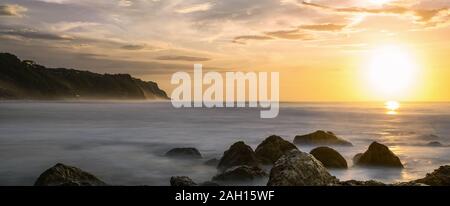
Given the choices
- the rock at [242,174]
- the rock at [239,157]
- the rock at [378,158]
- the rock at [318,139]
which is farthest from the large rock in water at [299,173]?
the rock at [318,139]

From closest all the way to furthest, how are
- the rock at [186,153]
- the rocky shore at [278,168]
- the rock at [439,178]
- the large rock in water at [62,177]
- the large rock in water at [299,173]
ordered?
the large rock in water at [299,173], the rocky shore at [278,168], the rock at [439,178], the large rock in water at [62,177], the rock at [186,153]

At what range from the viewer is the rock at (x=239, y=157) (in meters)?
19.8

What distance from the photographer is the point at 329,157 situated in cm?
2023

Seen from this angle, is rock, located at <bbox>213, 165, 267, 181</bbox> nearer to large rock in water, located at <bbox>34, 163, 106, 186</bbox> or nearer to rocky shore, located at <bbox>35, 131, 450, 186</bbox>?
rocky shore, located at <bbox>35, 131, 450, 186</bbox>

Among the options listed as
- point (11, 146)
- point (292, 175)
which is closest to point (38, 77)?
point (11, 146)

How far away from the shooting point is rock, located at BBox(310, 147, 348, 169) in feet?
66.2

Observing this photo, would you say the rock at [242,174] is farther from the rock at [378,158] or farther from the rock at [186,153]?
the rock at [186,153]

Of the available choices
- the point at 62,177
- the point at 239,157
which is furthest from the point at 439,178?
the point at 62,177

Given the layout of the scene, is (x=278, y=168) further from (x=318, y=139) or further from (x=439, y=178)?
(x=318, y=139)

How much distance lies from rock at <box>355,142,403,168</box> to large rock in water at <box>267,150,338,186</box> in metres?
10.3

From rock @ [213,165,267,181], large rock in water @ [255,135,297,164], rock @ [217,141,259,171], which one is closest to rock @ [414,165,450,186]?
rock @ [213,165,267,181]

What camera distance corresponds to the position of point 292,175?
36.7ft

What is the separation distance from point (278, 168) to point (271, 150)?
32.5ft
